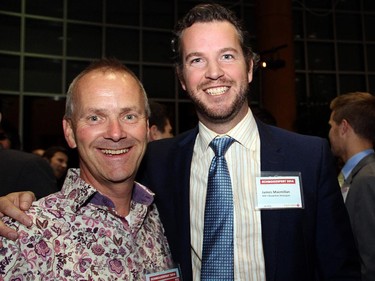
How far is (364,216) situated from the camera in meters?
2.57

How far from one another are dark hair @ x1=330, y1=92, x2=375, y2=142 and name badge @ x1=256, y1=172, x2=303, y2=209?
1.55 meters

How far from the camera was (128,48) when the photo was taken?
31.1 ft

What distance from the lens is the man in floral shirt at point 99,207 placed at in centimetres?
145

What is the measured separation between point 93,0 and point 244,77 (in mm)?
8010

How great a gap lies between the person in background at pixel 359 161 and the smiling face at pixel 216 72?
Answer: 43.7 inches

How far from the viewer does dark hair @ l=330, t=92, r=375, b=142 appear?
3178mm

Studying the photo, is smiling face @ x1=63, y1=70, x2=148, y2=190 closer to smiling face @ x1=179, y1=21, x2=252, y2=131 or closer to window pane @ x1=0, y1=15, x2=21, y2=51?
smiling face @ x1=179, y1=21, x2=252, y2=131

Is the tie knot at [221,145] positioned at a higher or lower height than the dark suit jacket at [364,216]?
higher

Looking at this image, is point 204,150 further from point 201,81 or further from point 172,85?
point 172,85

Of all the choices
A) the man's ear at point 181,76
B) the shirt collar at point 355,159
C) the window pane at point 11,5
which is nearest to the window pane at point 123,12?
the window pane at point 11,5

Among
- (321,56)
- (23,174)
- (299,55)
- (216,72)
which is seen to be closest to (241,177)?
(216,72)

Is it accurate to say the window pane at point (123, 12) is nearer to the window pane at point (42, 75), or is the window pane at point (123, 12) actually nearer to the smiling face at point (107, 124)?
the window pane at point (42, 75)

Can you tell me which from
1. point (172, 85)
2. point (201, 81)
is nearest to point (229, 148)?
point (201, 81)

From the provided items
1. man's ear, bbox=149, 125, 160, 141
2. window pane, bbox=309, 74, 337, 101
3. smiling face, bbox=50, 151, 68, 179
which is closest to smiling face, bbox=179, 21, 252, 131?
man's ear, bbox=149, 125, 160, 141
